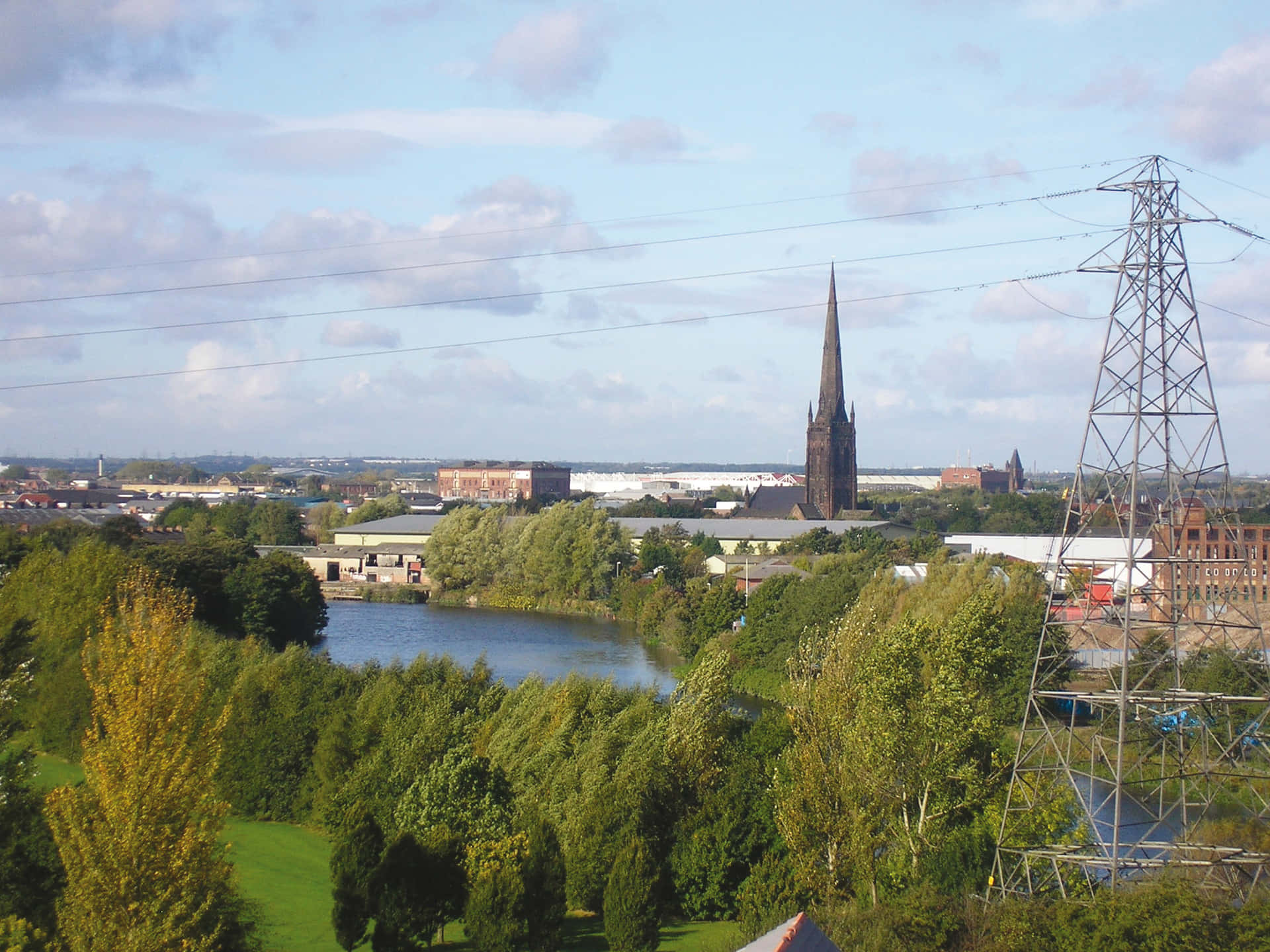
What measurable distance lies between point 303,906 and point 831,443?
52.5m

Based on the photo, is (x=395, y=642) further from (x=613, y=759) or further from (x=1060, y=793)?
(x=1060, y=793)

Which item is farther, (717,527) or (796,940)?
(717,527)

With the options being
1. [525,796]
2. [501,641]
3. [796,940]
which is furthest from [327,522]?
[796,940]

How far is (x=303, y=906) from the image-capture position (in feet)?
34.6

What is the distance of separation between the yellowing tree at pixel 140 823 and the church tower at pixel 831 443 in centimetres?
5491

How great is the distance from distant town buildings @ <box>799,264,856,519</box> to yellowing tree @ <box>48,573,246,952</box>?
5409cm

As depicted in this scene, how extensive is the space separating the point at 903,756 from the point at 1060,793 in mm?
1322

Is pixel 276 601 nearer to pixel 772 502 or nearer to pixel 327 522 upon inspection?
pixel 327 522

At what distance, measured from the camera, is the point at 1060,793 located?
9195 mm

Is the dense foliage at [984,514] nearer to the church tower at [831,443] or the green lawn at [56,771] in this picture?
the church tower at [831,443]

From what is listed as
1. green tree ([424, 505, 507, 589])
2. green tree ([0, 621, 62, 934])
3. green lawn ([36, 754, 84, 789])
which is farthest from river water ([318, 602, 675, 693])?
green tree ([0, 621, 62, 934])

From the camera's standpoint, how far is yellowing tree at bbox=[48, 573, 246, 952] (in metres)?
6.39

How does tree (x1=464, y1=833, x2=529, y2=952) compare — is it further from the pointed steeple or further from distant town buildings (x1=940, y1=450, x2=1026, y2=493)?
distant town buildings (x1=940, y1=450, x2=1026, y2=493)

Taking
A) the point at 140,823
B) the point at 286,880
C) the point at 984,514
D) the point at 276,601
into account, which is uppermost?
the point at 140,823
